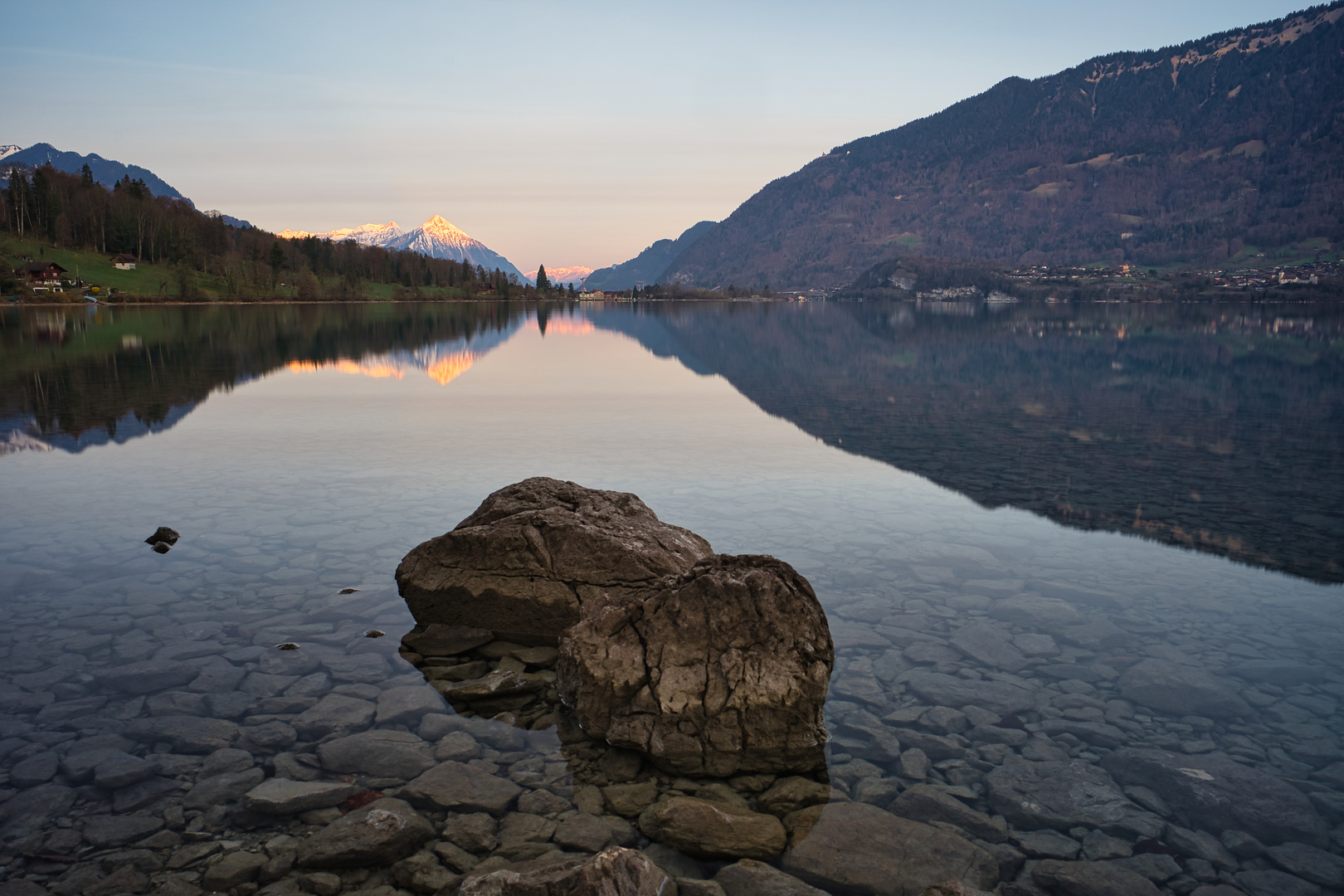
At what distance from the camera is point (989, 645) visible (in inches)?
412

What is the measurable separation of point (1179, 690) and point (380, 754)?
8758 millimetres

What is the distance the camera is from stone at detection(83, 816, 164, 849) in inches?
255

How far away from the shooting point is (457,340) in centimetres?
7294

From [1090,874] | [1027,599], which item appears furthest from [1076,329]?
[1090,874]

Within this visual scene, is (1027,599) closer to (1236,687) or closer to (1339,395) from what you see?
(1236,687)

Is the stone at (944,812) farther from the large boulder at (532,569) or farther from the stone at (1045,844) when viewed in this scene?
the large boulder at (532,569)

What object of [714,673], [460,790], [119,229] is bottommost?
[460,790]

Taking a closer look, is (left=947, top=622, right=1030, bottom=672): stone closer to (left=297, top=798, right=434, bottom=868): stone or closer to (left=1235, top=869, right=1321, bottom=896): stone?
(left=1235, top=869, right=1321, bottom=896): stone

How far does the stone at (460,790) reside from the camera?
7148mm

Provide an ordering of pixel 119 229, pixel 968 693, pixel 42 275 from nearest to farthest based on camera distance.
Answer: pixel 968 693 < pixel 42 275 < pixel 119 229

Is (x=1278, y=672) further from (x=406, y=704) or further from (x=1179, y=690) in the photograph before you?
(x=406, y=704)

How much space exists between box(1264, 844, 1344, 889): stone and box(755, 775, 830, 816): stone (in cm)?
359

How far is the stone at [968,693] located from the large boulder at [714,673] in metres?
1.62

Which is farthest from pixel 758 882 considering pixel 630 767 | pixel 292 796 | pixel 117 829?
pixel 117 829
